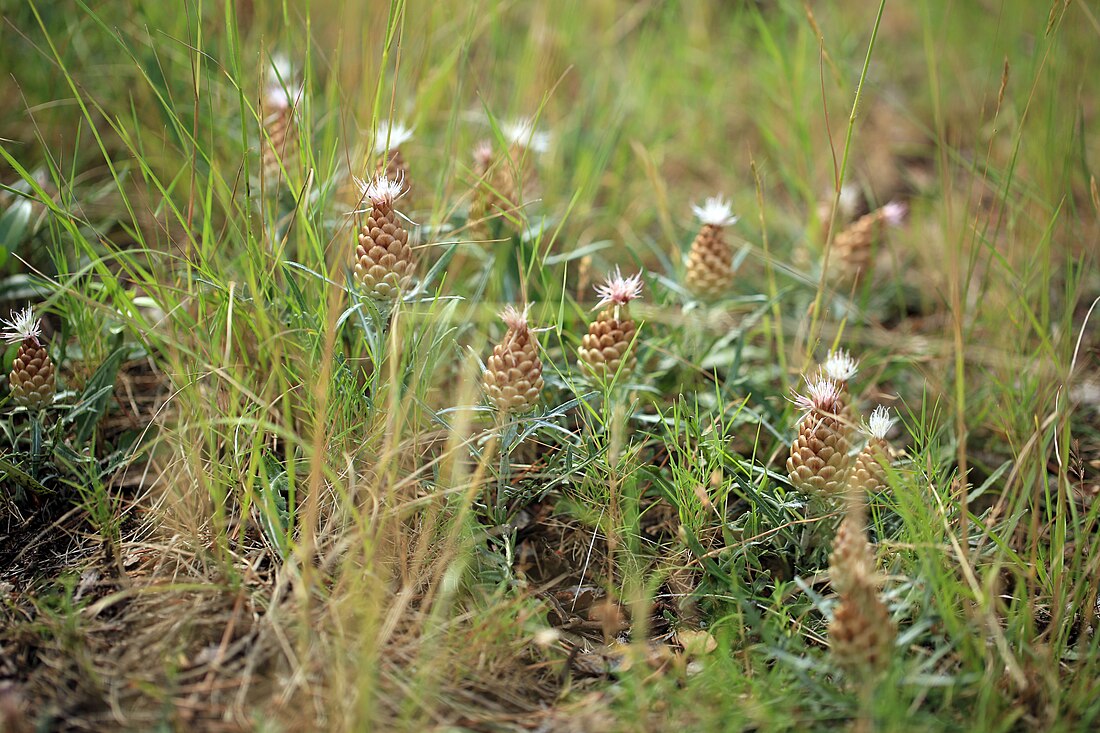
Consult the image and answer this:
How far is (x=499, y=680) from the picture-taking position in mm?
1455

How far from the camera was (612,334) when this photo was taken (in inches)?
70.7

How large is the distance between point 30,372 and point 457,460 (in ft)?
2.80

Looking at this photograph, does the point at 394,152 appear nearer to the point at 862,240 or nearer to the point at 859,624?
the point at 862,240

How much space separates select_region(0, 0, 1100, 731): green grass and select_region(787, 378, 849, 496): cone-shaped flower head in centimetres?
8

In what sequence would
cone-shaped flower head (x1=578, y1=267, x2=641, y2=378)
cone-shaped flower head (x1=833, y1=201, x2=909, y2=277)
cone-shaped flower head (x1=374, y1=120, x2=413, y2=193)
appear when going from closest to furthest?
cone-shaped flower head (x1=578, y1=267, x2=641, y2=378), cone-shaped flower head (x1=374, y1=120, x2=413, y2=193), cone-shaped flower head (x1=833, y1=201, x2=909, y2=277)

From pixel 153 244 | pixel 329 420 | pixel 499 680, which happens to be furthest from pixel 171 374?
pixel 499 680

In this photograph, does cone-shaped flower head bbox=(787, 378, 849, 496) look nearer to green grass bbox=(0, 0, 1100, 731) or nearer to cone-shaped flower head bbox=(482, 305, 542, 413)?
green grass bbox=(0, 0, 1100, 731)

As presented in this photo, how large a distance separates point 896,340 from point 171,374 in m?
1.86

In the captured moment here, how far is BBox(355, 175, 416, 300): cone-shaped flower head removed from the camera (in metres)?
1.68

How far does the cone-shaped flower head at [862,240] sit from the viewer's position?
2385 millimetres

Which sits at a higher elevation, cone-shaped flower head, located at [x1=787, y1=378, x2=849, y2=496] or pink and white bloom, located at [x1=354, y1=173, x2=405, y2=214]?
pink and white bloom, located at [x1=354, y1=173, x2=405, y2=214]

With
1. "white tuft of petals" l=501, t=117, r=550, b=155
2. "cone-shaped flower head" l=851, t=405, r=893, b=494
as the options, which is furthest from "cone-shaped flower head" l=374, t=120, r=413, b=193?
"cone-shaped flower head" l=851, t=405, r=893, b=494

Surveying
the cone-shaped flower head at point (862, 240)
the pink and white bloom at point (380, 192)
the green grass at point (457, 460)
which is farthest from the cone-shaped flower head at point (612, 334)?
the cone-shaped flower head at point (862, 240)

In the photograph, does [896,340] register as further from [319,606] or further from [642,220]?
[319,606]
